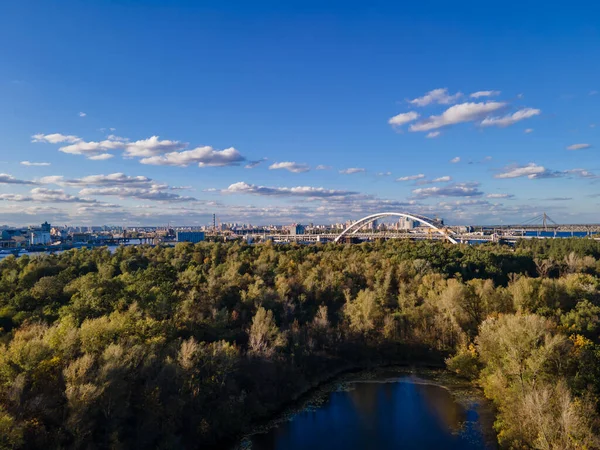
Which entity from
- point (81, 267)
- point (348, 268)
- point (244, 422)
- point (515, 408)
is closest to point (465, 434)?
point (515, 408)

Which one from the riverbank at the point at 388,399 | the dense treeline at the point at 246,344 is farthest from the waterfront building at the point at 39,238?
the riverbank at the point at 388,399

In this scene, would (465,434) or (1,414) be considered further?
(465,434)

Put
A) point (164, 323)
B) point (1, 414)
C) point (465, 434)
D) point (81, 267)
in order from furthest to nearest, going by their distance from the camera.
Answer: point (81, 267), point (164, 323), point (465, 434), point (1, 414)

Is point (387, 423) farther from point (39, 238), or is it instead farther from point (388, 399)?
point (39, 238)

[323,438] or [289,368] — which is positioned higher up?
[289,368]

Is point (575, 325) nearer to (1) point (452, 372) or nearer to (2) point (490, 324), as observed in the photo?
(2) point (490, 324)

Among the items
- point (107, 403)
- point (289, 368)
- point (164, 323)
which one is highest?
point (164, 323)

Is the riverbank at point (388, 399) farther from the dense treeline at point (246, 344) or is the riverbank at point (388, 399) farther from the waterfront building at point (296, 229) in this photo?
the waterfront building at point (296, 229)

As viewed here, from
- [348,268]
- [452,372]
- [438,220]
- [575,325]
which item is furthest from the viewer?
[438,220]
